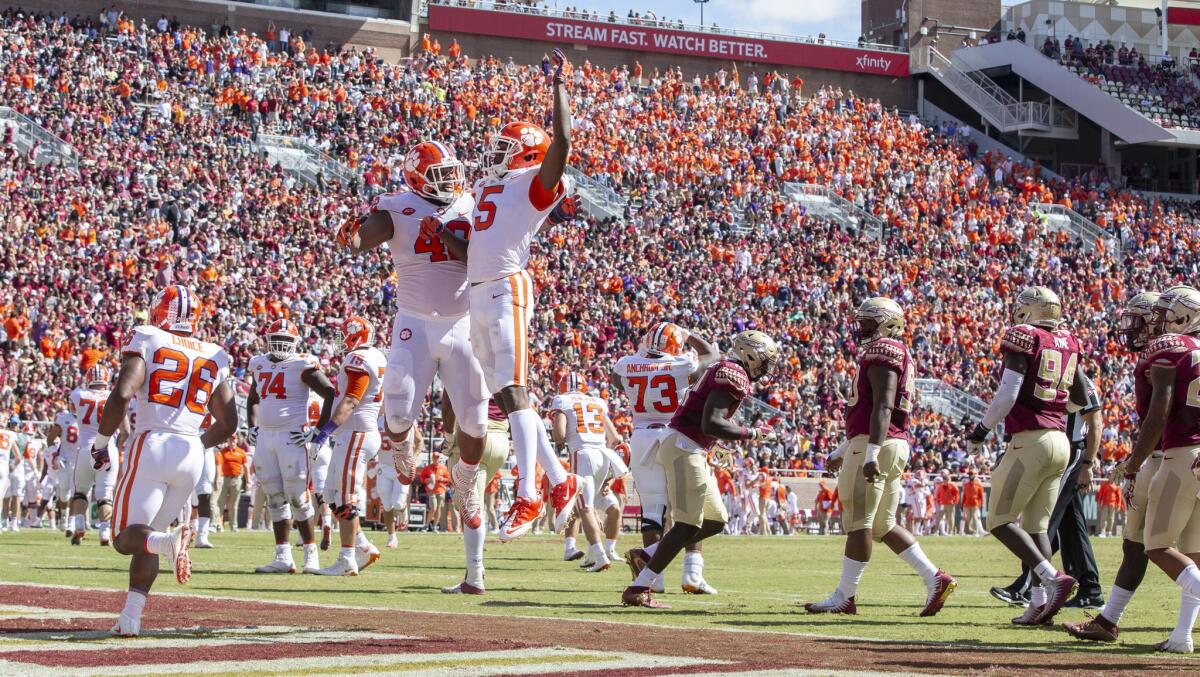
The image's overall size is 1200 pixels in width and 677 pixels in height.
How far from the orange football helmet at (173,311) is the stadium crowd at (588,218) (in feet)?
60.7

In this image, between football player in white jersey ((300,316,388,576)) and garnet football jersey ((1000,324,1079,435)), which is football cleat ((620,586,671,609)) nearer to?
garnet football jersey ((1000,324,1079,435))

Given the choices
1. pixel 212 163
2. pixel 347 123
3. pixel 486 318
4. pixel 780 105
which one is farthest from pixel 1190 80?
pixel 486 318

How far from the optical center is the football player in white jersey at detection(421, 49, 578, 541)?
30.9 feet

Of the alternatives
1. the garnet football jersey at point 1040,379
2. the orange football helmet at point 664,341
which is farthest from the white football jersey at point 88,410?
the garnet football jersey at point 1040,379

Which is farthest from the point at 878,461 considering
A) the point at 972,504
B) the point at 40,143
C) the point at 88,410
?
the point at 40,143

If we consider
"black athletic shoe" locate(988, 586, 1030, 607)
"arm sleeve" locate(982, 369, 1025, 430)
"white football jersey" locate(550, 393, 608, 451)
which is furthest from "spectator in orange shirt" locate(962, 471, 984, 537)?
"arm sleeve" locate(982, 369, 1025, 430)

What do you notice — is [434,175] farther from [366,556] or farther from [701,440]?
[366,556]

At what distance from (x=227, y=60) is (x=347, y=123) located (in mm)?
3646

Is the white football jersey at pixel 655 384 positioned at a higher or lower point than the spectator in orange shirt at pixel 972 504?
higher

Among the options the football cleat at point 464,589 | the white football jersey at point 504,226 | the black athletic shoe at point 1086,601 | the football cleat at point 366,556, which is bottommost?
the football cleat at point 366,556

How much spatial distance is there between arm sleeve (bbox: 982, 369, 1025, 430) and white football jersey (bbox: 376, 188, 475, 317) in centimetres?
362

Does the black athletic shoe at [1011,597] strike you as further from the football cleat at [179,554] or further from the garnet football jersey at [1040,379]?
the football cleat at [179,554]

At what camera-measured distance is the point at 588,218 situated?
1647 inches

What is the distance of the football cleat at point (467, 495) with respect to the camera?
1095 centimetres
